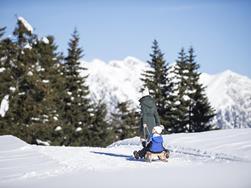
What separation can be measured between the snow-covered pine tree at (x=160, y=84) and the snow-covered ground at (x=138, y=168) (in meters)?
28.2

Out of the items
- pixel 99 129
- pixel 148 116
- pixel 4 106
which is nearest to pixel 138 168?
pixel 148 116

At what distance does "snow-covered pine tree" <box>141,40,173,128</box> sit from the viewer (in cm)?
4525

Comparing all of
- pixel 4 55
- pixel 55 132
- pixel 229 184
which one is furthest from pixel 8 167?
pixel 55 132

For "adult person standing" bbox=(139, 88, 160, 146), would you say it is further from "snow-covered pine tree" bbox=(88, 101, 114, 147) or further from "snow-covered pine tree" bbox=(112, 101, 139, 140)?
"snow-covered pine tree" bbox=(112, 101, 139, 140)

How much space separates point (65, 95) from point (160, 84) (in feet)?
37.0

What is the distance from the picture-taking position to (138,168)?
1105 cm

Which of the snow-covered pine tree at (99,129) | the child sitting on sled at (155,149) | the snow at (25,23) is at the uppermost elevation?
the snow at (25,23)

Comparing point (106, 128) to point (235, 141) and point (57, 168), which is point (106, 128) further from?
point (57, 168)

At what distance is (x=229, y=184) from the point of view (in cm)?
797

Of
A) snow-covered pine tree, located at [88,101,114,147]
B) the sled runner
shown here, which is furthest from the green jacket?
snow-covered pine tree, located at [88,101,114,147]

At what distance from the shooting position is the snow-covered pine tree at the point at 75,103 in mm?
45928

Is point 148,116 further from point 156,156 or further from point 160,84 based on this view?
point 160,84

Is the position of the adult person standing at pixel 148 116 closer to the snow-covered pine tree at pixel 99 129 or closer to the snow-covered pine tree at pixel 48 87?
the snow-covered pine tree at pixel 48 87

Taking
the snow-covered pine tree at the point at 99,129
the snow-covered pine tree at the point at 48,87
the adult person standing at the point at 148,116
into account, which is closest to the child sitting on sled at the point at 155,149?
the adult person standing at the point at 148,116
